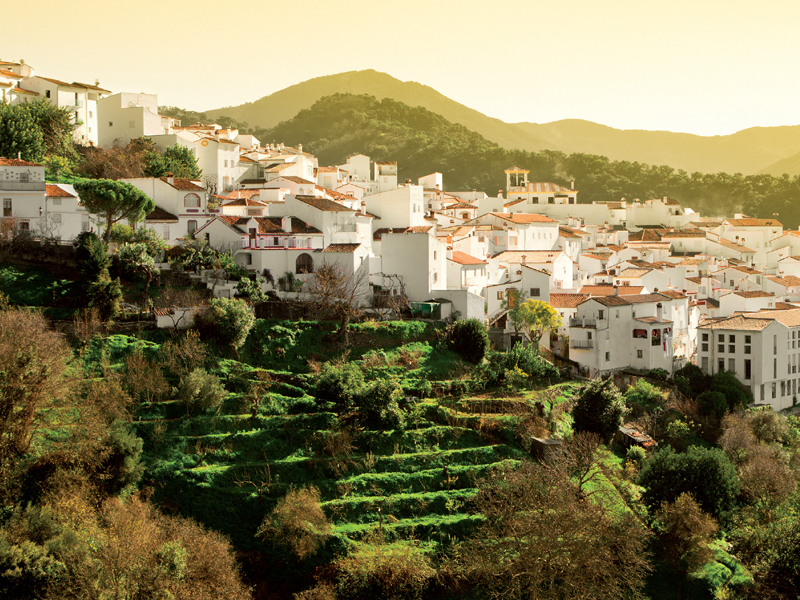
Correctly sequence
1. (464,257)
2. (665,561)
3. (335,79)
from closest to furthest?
(665,561) → (464,257) → (335,79)

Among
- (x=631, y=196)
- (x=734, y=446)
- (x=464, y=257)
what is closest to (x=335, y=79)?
(x=631, y=196)

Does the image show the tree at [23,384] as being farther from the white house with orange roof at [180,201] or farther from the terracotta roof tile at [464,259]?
the terracotta roof tile at [464,259]

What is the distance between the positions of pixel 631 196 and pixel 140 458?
77729 millimetres

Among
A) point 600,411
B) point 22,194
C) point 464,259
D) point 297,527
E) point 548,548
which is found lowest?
point 548,548

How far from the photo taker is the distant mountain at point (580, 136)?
144 meters

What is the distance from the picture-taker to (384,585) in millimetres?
22953

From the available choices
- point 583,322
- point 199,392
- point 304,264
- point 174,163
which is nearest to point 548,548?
point 199,392

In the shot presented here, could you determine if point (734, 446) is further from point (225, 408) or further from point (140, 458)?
point (140, 458)

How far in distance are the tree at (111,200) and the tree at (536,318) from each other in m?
17.7

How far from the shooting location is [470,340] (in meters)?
35.4

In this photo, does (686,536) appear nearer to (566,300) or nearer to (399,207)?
(566,300)

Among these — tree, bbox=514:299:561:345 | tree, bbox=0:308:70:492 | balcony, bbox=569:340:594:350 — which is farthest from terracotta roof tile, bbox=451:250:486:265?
tree, bbox=0:308:70:492

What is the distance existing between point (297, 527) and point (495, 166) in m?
81.8

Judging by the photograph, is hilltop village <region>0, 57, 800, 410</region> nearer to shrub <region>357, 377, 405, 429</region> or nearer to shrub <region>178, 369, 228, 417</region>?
shrub <region>178, 369, 228, 417</region>
